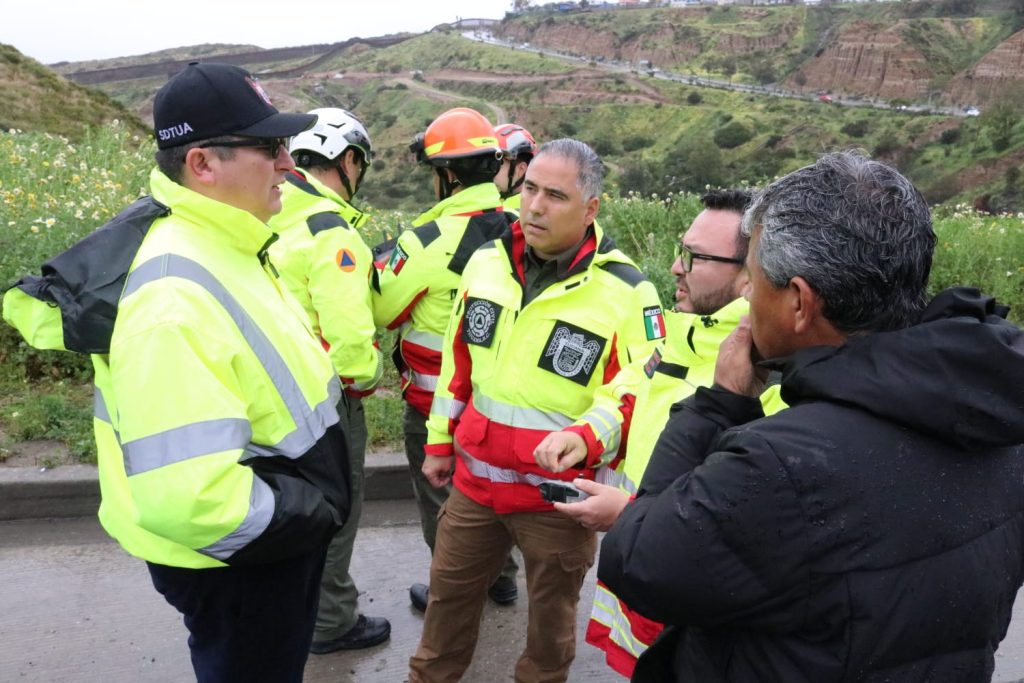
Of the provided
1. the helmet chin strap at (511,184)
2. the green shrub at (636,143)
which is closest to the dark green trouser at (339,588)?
the helmet chin strap at (511,184)

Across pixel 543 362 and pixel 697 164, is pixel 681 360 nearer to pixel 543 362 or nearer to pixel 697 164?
pixel 543 362

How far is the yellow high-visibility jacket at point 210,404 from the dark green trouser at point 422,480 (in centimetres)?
159

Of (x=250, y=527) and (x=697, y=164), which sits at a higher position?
(x=250, y=527)

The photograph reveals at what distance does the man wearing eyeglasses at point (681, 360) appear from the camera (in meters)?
2.31

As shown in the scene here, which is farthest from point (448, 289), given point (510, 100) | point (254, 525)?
point (510, 100)

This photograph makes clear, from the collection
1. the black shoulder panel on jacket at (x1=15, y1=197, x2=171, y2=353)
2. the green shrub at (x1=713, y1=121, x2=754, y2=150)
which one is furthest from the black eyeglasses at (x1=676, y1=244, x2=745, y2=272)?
the green shrub at (x1=713, y1=121, x2=754, y2=150)

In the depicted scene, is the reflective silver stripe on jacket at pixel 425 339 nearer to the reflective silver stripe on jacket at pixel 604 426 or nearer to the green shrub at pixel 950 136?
the reflective silver stripe on jacket at pixel 604 426

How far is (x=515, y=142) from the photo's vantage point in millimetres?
4902

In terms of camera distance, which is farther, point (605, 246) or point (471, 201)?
point (471, 201)

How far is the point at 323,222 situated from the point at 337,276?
0.78 feet

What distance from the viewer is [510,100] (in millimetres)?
106438

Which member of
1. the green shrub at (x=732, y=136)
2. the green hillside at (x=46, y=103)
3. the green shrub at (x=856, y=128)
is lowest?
the green shrub at (x=732, y=136)

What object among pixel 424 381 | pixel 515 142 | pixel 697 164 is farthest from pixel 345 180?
pixel 697 164

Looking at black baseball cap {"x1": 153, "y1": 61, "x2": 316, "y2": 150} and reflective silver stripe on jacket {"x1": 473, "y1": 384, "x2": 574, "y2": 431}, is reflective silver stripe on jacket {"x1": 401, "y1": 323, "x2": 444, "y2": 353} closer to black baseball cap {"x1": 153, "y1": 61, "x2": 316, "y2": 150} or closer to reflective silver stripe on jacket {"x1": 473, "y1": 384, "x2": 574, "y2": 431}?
reflective silver stripe on jacket {"x1": 473, "y1": 384, "x2": 574, "y2": 431}
